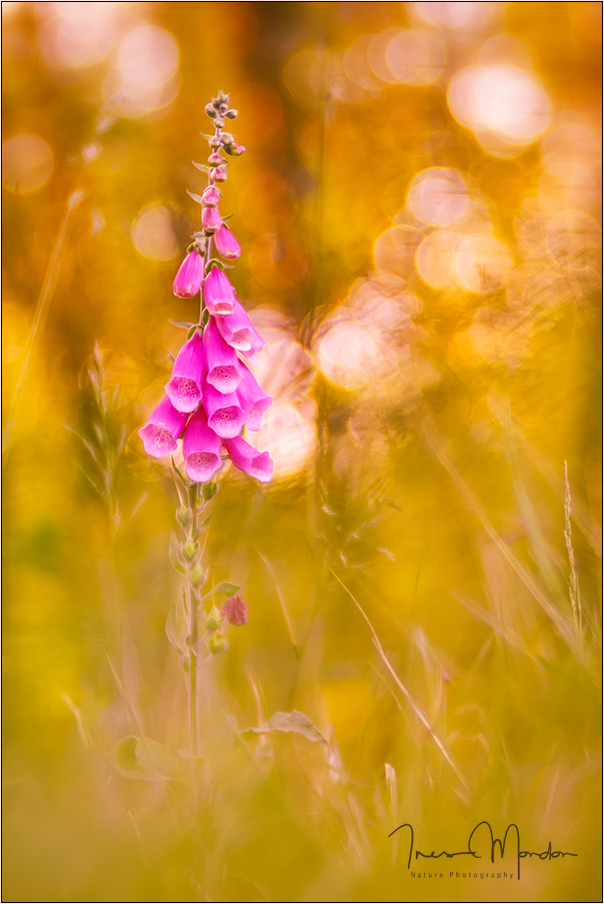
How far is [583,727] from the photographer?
139 cm

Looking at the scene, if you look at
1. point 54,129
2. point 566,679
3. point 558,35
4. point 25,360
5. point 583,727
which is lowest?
point 583,727

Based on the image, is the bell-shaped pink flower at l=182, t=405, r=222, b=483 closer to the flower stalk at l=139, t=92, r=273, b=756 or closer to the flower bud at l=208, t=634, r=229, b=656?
the flower stalk at l=139, t=92, r=273, b=756

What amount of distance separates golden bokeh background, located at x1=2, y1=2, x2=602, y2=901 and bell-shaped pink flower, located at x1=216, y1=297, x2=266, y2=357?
0.40 m

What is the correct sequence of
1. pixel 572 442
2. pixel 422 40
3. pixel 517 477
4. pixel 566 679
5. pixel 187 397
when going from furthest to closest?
pixel 422 40 → pixel 572 442 → pixel 517 477 → pixel 566 679 → pixel 187 397

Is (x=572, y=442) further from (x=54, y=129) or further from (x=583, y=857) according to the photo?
(x=54, y=129)

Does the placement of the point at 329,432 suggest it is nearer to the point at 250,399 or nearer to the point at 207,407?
the point at 250,399

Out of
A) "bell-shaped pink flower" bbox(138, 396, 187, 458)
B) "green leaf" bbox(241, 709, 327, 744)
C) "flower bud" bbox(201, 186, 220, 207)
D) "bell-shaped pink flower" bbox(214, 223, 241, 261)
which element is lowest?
"green leaf" bbox(241, 709, 327, 744)

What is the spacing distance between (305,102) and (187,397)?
1.56 meters

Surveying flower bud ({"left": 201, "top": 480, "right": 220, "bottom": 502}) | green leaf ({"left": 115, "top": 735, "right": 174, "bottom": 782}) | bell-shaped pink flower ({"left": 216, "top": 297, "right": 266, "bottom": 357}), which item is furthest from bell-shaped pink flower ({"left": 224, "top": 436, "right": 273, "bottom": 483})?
green leaf ({"left": 115, "top": 735, "right": 174, "bottom": 782})

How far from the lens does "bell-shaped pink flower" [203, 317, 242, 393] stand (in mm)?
1238

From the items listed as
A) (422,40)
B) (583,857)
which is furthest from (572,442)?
(422,40)

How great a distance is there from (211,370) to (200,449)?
0.20 meters

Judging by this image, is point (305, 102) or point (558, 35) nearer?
point (558, 35)

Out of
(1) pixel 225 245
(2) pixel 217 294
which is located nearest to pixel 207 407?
(2) pixel 217 294
